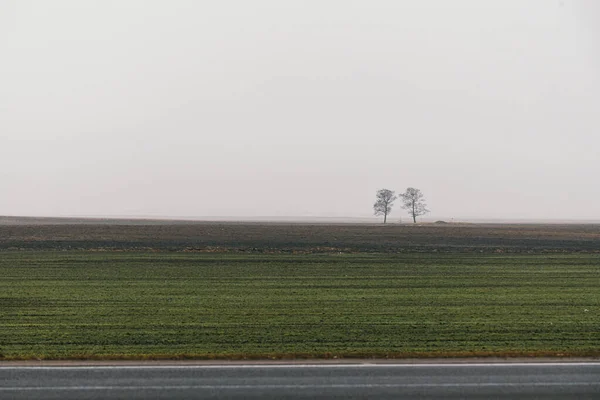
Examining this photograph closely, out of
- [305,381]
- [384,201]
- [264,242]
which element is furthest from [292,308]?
[384,201]

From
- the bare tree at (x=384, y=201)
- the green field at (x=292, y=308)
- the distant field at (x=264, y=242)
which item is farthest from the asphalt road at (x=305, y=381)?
the bare tree at (x=384, y=201)

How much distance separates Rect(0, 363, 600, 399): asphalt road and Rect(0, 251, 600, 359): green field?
54.8 inches

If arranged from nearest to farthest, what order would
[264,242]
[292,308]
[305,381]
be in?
[305,381], [292,308], [264,242]

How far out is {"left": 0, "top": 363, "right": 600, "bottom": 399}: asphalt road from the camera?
1319 centimetres

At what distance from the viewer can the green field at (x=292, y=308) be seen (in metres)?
17.8

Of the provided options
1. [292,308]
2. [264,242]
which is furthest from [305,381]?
[264,242]

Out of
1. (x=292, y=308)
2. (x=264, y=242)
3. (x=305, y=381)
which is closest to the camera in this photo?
(x=305, y=381)

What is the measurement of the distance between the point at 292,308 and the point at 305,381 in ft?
31.9

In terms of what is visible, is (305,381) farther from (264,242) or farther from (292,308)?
(264,242)

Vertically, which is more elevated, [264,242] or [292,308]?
[264,242]

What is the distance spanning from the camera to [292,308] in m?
23.9

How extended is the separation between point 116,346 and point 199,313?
560cm

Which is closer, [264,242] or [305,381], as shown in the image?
[305,381]

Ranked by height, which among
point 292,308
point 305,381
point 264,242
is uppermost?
point 264,242
